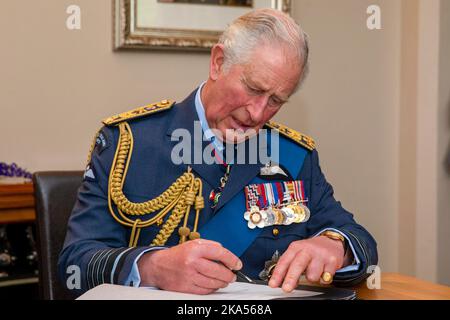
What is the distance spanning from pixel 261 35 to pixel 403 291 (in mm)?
728

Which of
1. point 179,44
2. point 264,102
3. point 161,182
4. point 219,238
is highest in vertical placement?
point 179,44

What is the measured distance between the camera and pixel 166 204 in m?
1.88

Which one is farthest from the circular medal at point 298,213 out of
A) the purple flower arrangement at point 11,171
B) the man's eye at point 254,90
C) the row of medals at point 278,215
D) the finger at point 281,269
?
the purple flower arrangement at point 11,171

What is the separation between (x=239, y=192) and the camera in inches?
76.0

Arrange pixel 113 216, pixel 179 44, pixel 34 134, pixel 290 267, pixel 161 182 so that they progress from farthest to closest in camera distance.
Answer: pixel 179 44 < pixel 34 134 < pixel 161 182 < pixel 113 216 < pixel 290 267

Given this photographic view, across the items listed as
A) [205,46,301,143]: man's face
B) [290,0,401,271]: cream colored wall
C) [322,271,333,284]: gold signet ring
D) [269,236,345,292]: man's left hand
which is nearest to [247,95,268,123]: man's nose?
[205,46,301,143]: man's face

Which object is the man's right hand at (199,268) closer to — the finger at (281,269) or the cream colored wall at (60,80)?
the finger at (281,269)

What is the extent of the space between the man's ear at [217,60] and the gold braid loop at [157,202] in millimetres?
274

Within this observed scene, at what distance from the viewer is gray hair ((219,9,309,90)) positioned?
1.80 m

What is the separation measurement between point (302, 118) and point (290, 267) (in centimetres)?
192

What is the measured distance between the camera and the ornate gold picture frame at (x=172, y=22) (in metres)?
2.94

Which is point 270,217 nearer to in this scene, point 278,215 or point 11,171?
point 278,215
